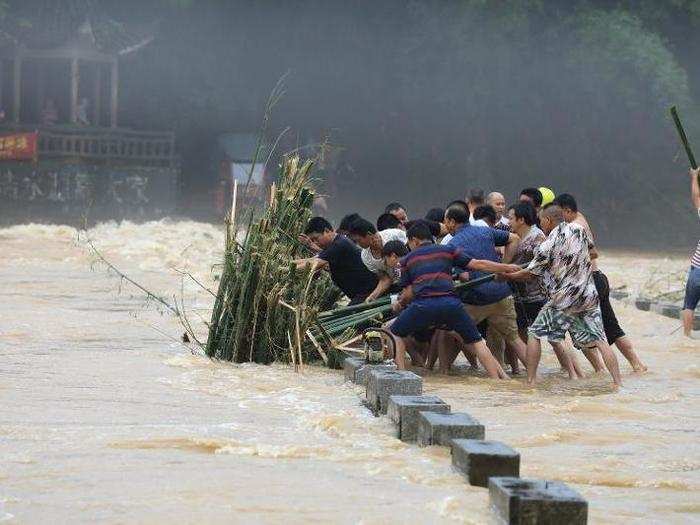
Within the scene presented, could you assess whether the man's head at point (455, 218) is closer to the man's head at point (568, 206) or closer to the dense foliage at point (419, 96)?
the man's head at point (568, 206)

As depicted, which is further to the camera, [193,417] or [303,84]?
[303,84]

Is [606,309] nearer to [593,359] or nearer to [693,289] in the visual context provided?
[593,359]

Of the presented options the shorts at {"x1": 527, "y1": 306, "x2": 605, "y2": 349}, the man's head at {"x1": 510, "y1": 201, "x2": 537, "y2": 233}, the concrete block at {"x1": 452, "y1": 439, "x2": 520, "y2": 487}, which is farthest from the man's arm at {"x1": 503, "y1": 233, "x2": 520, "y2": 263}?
the concrete block at {"x1": 452, "y1": 439, "x2": 520, "y2": 487}

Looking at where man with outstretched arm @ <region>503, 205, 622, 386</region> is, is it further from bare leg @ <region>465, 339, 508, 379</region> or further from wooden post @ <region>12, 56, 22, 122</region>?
wooden post @ <region>12, 56, 22, 122</region>

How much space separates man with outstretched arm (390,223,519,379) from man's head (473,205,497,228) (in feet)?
3.32

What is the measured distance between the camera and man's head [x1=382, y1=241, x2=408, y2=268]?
33.7 feet

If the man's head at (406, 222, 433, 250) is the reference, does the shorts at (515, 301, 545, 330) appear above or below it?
below

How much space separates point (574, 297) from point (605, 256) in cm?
1856

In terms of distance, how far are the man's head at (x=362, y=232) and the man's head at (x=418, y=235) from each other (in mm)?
387

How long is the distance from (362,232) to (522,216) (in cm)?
131

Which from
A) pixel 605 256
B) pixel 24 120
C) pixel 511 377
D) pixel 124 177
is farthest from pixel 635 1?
pixel 511 377

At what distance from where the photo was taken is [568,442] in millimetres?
7758

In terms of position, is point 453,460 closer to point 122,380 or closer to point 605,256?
point 122,380

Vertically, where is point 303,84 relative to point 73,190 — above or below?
above
